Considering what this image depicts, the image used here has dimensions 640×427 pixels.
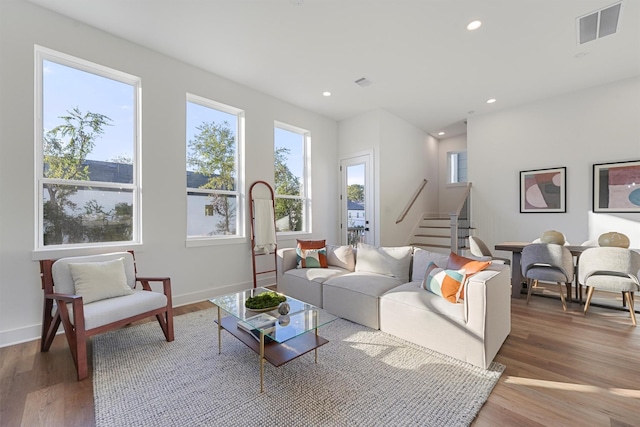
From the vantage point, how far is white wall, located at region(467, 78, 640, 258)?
420 cm

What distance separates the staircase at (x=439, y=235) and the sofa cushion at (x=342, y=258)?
210 centimetres

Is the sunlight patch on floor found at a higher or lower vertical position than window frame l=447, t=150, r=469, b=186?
lower

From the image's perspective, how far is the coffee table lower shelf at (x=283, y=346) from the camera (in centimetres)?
188

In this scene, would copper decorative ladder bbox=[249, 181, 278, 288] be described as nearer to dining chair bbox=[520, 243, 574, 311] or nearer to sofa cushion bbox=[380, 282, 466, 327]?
sofa cushion bbox=[380, 282, 466, 327]

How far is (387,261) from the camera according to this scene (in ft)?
10.8

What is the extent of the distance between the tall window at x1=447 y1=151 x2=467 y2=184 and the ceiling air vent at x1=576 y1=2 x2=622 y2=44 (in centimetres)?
442

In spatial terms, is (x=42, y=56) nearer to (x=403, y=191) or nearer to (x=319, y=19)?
(x=319, y=19)

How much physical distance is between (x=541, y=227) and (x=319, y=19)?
198 inches

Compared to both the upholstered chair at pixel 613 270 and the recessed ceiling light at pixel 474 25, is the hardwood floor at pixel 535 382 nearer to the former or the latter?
the upholstered chair at pixel 613 270

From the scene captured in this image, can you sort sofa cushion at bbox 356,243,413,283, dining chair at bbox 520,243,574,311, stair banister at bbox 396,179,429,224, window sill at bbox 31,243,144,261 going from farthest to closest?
1. stair banister at bbox 396,179,429,224
2. dining chair at bbox 520,243,574,311
3. sofa cushion at bbox 356,243,413,283
4. window sill at bbox 31,243,144,261

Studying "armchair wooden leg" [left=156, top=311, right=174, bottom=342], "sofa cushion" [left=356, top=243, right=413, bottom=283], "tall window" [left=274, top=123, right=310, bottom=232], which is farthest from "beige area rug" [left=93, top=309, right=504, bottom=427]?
"tall window" [left=274, top=123, right=310, bottom=232]

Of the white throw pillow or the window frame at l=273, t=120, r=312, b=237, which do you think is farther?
the window frame at l=273, t=120, r=312, b=237

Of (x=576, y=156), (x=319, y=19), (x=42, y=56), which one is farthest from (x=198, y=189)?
(x=576, y=156)

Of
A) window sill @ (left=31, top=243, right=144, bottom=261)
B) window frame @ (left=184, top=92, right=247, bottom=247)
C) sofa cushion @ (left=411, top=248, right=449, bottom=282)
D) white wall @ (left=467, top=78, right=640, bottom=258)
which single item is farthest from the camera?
white wall @ (left=467, top=78, right=640, bottom=258)
